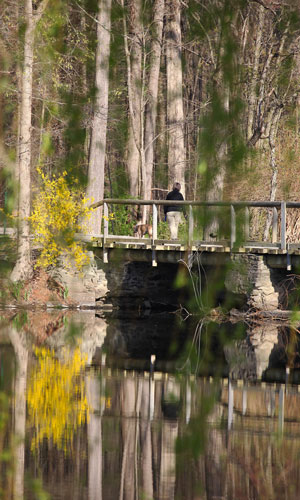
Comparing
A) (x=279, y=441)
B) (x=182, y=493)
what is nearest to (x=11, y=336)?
(x=279, y=441)

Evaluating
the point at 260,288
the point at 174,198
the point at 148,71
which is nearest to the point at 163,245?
the point at 174,198

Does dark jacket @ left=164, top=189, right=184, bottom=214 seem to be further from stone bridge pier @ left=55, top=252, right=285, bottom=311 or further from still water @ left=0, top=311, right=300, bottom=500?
still water @ left=0, top=311, right=300, bottom=500

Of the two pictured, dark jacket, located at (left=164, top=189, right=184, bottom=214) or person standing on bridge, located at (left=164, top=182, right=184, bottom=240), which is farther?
person standing on bridge, located at (left=164, top=182, right=184, bottom=240)

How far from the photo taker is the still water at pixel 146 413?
5.45 m

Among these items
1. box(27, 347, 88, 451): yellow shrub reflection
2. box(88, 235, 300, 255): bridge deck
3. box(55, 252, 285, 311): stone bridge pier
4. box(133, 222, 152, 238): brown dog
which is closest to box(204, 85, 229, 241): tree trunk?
box(27, 347, 88, 451): yellow shrub reflection

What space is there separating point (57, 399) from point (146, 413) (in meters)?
0.96

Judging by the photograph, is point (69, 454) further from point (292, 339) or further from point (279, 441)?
point (292, 339)

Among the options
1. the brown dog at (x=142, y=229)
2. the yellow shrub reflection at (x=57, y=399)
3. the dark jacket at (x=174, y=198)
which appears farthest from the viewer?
the brown dog at (x=142, y=229)

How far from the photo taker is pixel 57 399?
870 centimetres

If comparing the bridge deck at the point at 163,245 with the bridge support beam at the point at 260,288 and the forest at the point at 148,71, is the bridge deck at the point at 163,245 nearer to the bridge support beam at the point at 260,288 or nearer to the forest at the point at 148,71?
the bridge support beam at the point at 260,288

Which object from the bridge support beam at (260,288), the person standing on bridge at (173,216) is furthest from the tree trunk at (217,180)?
the person standing on bridge at (173,216)

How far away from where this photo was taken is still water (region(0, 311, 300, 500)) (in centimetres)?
545

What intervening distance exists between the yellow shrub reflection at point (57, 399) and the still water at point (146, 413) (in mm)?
12

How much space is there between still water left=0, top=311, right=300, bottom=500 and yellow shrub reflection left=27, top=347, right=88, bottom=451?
1 cm
